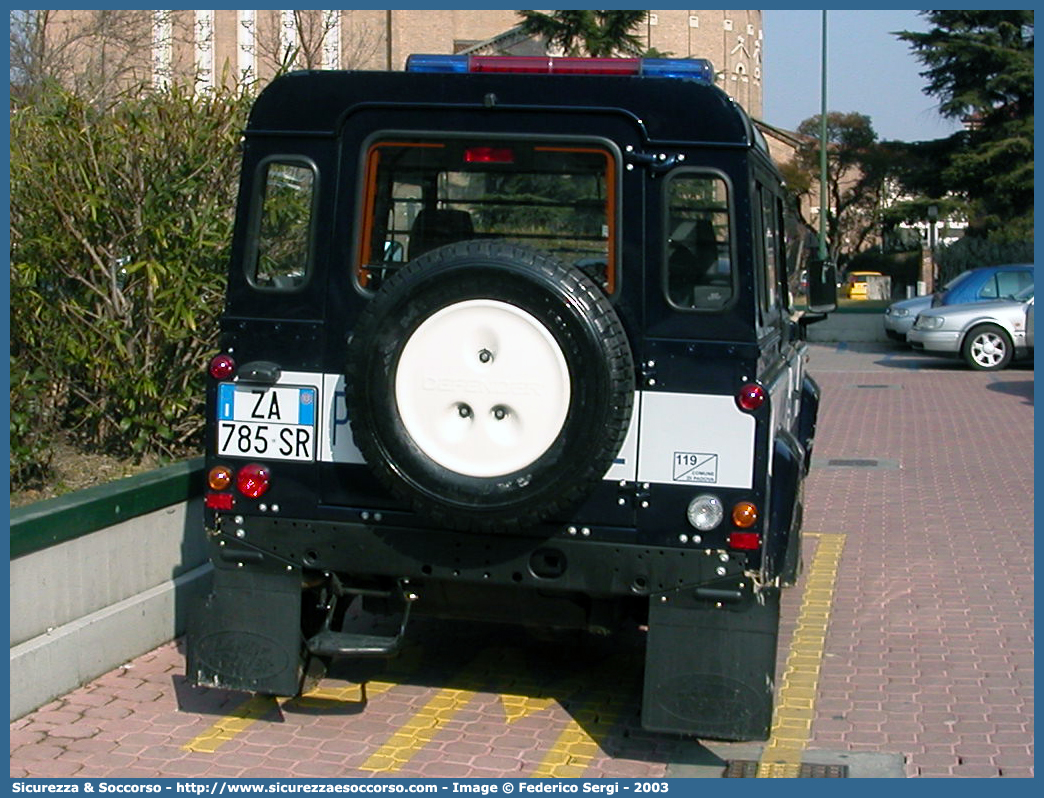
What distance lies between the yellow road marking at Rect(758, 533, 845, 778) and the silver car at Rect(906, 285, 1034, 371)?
44.5 feet

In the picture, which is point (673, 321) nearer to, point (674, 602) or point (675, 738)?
point (674, 602)

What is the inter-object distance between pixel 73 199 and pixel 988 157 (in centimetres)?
3273

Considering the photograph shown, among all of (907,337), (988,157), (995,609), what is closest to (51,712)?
(995,609)

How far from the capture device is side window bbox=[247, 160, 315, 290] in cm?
532

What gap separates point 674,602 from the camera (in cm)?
509

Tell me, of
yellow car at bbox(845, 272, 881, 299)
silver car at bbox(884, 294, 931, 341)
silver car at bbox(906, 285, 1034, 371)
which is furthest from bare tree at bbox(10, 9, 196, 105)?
yellow car at bbox(845, 272, 881, 299)

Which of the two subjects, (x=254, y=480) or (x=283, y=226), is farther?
(x=283, y=226)

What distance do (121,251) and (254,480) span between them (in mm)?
3171

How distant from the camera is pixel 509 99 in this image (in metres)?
5.11

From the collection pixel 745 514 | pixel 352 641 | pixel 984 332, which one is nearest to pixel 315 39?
pixel 984 332

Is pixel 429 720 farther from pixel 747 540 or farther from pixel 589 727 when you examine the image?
pixel 747 540

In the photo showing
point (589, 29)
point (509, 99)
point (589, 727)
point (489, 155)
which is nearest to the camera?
point (509, 99)

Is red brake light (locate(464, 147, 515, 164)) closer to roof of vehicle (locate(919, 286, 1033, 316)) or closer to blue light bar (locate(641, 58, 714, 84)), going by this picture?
blue light bar (locate(641, 58, 714, 84))

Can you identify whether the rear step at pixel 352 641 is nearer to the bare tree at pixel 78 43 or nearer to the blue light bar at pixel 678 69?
the blue light bar at pixel 678 69
